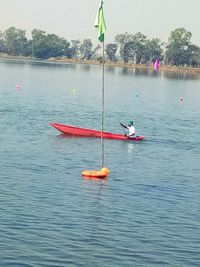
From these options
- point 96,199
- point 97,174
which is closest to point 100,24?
point 97,174

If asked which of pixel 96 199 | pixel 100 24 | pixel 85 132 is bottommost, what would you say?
pixel 96 199

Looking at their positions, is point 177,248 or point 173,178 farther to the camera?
point 173,178

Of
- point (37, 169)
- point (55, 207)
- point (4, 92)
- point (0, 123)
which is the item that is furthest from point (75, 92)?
point (55, 207)

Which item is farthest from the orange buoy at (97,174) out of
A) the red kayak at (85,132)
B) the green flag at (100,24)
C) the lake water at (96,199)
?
the red kayak at (85,132)

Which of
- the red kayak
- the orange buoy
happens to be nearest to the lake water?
the orange buoy

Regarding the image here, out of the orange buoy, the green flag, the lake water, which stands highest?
the green flag

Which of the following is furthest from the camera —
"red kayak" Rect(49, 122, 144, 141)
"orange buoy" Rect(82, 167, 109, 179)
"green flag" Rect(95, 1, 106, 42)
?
"red kayak" Rect(49, 122, 144, 141)

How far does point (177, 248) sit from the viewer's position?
26.6 metres

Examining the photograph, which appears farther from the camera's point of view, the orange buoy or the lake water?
the orange buoy

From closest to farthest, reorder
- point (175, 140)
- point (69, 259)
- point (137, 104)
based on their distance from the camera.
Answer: point (69, 259), point (175, 140), point (137, 104)

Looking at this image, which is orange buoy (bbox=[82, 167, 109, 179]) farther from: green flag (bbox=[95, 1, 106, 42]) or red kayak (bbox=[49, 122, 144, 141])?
red kayak (bbox=[49, 122, 144, 141])

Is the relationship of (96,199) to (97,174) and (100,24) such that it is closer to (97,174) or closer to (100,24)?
(97,174)

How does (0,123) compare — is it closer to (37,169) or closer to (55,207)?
(37,169)

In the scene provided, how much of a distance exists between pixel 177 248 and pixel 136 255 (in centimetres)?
221
